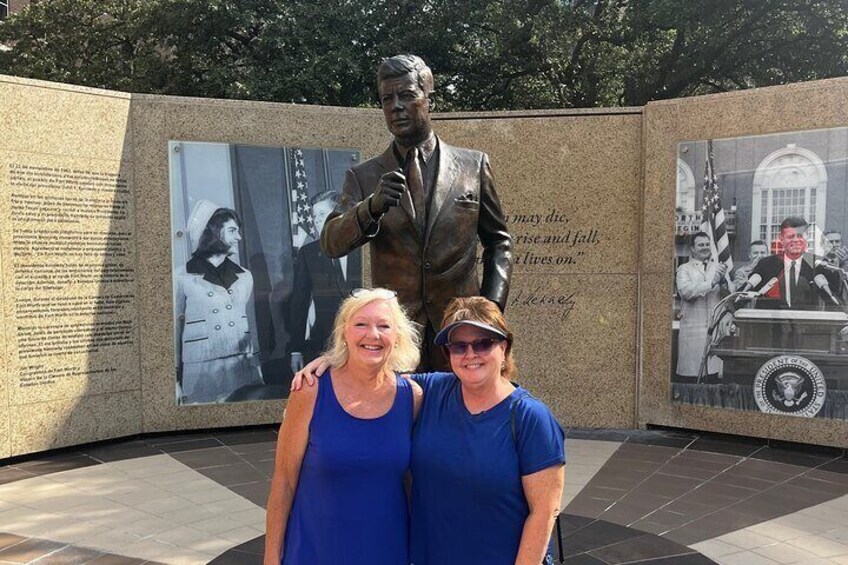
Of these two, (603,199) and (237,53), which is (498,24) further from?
(603,199)

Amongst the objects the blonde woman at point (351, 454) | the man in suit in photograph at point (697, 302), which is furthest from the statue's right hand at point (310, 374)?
the man in suit in photograph at point (697, 302)

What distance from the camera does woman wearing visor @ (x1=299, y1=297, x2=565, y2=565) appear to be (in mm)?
1928

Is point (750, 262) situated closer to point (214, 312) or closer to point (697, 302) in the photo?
point (697, 302)

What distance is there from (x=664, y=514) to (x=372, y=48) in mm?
12316

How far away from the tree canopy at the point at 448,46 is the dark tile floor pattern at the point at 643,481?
8995 mm

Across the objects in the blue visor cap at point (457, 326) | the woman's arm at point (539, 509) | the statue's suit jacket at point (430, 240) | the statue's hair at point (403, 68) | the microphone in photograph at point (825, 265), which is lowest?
the woman's arm at point (539, 509)

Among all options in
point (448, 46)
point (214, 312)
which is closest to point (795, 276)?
point (214, 312)

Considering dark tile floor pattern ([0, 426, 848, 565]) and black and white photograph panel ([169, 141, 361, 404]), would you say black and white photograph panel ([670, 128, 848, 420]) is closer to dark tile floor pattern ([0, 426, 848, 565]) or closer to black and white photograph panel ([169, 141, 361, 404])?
dark tile floor pattern ([0, 426, 848, 565])

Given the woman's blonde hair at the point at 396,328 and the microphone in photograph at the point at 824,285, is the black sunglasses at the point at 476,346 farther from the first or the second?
the microphone in photograph at the point at 824,285

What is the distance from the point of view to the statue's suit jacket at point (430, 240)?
304 centimetres

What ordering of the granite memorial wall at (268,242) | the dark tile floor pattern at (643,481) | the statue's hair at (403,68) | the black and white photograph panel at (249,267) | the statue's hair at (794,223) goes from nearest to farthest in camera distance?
the statue's hair at (403,68)
the dark tile floor pattern at (643,481)
the granite memorial wall at (268,242)
the statue's hair at (794,223)
the black and white photograph panel at (249,267)

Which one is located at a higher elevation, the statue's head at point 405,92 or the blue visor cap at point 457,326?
the statue's head at point 405,92

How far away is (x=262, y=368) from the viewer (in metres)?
7.14

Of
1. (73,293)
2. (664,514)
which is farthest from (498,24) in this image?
(664,514)
